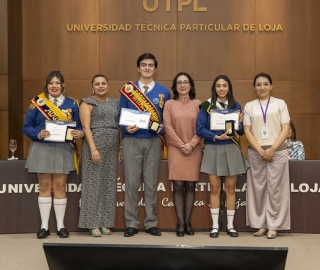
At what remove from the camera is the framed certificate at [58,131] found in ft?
15.0

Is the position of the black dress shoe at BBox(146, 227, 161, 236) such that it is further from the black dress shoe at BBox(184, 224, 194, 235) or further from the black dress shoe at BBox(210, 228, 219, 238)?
the black dress shoe at BBox(210, 228, 219, 238)

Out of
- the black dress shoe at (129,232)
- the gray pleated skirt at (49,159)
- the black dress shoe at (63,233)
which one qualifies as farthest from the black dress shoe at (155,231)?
the gray pleated skirt at (49,159)

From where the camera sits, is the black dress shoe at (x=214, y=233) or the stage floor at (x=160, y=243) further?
the black dress shoe at (x=214, y=233)

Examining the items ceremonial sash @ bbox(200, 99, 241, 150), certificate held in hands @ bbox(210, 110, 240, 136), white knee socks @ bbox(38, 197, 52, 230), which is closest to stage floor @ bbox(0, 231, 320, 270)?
white knee socks @ bbox(38, 197, 52, 230)

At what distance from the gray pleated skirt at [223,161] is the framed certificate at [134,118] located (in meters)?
0.66

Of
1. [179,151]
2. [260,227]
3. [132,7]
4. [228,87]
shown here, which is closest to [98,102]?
[179,151]

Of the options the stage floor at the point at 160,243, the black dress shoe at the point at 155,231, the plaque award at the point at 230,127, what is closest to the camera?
the stage floor at the point at 160,243

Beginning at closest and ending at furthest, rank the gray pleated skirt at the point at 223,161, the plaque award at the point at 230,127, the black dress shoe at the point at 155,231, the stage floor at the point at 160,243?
1. the stage floor at the point at 160,243
2. the plaque award at the point at 230,127
3. the gray pleated skirt at the point at 223,161
4. the black dress shoe at the point at 155,231

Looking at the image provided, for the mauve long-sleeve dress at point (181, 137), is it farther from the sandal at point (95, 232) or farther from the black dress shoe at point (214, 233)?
the sandal at point (95, 232)

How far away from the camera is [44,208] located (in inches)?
187

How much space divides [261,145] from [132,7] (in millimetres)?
3513

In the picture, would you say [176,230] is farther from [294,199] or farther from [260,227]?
[294,199]

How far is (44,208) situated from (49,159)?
495 millimetres

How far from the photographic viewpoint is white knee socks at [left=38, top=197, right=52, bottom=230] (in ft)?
15.6
